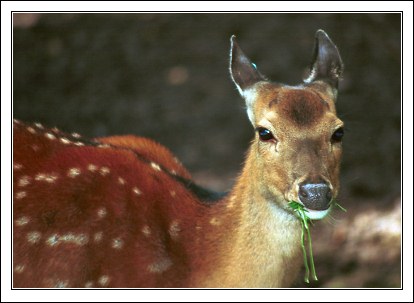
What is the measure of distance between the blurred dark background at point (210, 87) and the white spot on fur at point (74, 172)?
8.89ft

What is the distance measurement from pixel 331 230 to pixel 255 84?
287 centimetres

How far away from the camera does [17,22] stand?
261 inches

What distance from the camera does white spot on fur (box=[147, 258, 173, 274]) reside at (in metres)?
4.38

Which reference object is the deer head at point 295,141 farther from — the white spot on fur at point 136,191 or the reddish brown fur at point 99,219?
the white spot on fur at point 136,191

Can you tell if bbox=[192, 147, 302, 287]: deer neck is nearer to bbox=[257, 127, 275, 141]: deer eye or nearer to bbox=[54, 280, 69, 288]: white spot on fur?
bbox=[257, 127, 275, 141]: deer eye

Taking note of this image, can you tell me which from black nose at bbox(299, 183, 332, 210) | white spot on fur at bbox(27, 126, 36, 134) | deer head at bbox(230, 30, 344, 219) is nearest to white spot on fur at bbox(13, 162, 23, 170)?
white spot on fur at bbox(27, 126, 36, 134)

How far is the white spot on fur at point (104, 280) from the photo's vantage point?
434 centimetres

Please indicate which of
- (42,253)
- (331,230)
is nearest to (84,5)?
(42,253)

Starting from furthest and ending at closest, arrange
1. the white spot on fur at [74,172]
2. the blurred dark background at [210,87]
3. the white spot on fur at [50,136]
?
the blurred dark background at [210,87] < the white spot on fur at [50,136] < the white spot on fur at [74,172]

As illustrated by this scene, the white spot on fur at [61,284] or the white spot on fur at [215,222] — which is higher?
the white spot on fur at [215,222]

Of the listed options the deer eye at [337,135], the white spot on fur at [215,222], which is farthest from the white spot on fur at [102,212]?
the deer eye at [337,135]

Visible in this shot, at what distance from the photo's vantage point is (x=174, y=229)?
14.8 ft

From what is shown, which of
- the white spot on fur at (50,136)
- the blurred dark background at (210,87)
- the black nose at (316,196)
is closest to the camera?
the black nose at (316,196)

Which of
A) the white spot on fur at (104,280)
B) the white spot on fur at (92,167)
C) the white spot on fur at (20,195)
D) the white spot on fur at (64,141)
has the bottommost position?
the white spot on fur at (104,280)
